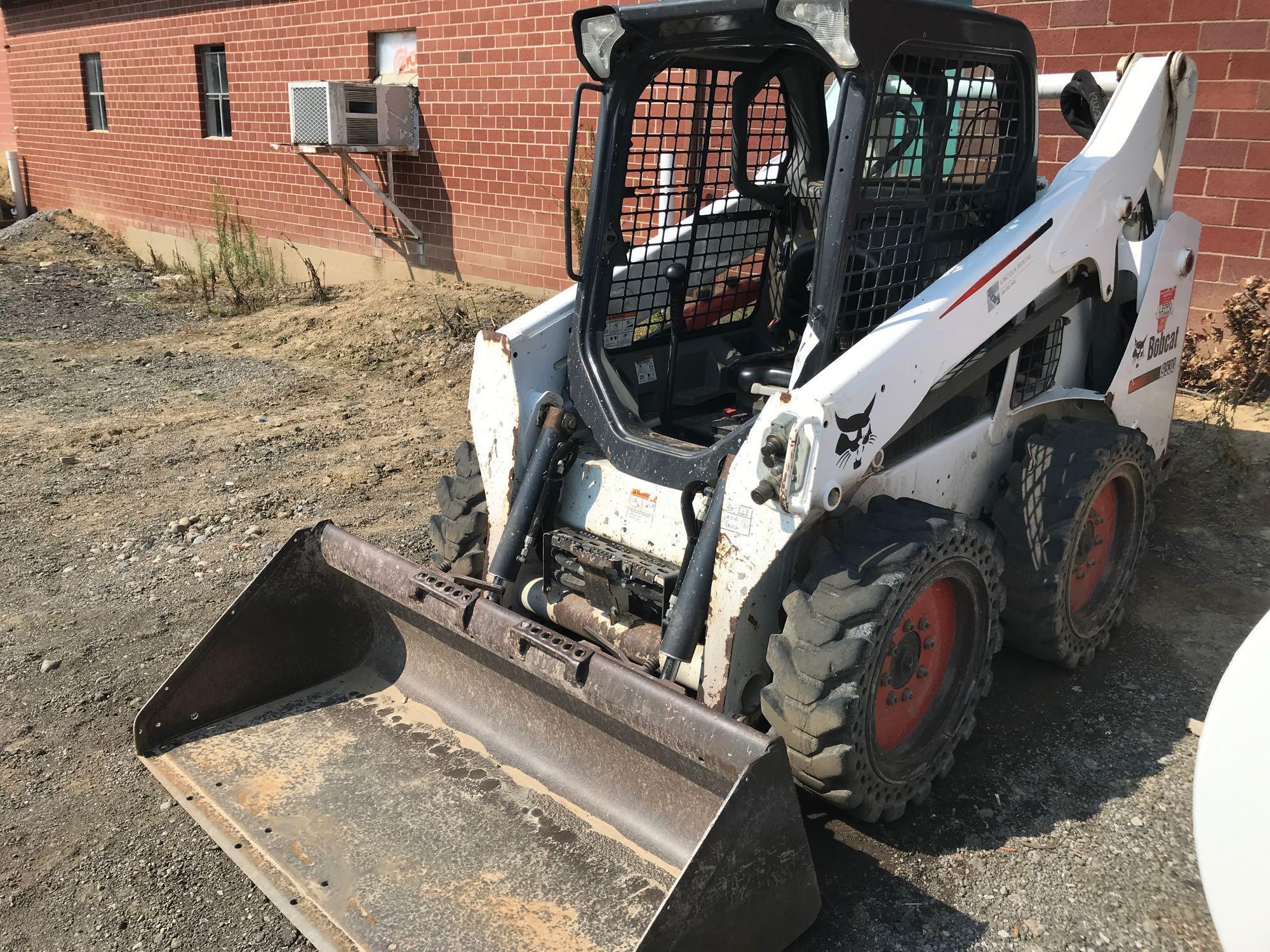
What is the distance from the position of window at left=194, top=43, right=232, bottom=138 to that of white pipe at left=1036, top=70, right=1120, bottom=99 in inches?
462

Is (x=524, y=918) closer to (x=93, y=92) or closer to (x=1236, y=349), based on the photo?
(x=1236, y=349)

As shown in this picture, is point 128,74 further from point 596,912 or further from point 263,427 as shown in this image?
point 596,912

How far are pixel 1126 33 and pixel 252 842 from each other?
661cm

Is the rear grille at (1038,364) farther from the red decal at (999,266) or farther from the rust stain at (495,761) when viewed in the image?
the rust stain at (495,761)

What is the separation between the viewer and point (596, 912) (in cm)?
279

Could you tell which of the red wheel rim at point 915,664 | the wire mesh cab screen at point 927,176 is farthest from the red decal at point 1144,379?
the red wheel rim at point 915,664

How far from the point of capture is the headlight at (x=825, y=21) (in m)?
2.91

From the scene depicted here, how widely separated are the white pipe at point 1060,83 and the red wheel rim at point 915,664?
2.45m

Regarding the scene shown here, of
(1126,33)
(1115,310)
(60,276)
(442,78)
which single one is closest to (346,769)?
(1115,310)

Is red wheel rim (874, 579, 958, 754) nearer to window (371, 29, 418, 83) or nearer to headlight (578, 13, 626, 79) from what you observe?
headlight (578, 13, 626, 79)

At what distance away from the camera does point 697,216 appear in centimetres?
412

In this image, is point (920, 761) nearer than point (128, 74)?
Yes

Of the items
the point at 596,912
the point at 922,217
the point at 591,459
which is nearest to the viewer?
the point at 596,912

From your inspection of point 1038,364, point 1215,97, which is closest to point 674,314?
point 1038,364
